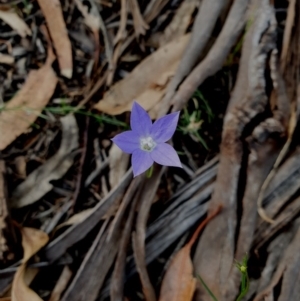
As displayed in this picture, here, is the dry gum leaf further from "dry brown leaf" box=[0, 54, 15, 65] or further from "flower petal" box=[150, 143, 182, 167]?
"flower petal" box=[150, 143, 182, 167]

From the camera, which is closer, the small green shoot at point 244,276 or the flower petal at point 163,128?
the small green shoot at point 244,276

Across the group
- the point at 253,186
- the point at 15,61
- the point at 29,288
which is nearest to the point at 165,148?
the point at 253,186

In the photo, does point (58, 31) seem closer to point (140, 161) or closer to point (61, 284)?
point (140, 161)

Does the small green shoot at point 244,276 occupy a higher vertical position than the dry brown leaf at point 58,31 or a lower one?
lower

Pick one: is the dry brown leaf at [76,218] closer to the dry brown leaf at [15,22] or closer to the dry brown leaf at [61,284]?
the dry brown leaf at [61,284]

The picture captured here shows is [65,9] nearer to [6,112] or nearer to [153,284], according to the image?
[6,112]

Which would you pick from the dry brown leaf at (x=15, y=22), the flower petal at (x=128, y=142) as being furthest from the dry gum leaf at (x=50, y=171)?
the flower petal at (x=128, y=142)

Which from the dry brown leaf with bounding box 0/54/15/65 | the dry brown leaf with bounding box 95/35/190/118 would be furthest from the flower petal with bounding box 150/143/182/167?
the dry brown leaf with bounding box 0/54/15/65
